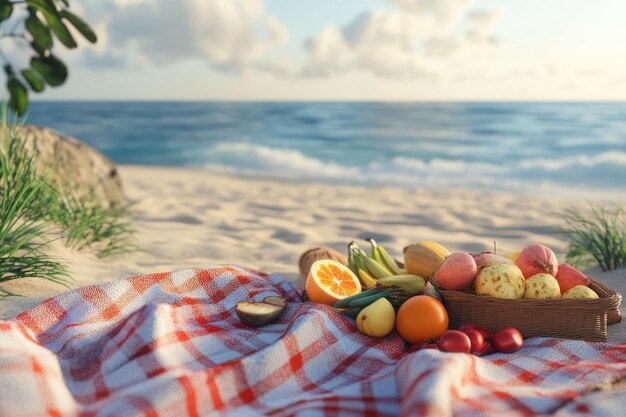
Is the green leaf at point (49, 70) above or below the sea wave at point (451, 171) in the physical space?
above

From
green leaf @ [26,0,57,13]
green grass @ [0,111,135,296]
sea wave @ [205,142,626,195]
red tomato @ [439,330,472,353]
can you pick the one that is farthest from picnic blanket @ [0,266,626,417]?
sea wave @ [205,142,626,195]

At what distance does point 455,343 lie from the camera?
2680 millimetres

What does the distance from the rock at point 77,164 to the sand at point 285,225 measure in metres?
0.36

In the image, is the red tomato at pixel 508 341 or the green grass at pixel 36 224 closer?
the red tomato at pixel 508 341

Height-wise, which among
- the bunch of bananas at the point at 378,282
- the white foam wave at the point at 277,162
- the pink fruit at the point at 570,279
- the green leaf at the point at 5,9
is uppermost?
the green leaf at the point at 5,9

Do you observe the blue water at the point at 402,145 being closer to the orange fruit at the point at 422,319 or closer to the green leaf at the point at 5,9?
the green leaf at the point at 5,9

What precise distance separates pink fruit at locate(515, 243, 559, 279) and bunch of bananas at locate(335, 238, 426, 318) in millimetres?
569

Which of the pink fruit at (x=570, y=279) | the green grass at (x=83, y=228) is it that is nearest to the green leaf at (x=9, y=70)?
the green grass at (x=83, y=228)

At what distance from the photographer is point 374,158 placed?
18391mm

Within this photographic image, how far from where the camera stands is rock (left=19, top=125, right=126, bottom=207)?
5.72m

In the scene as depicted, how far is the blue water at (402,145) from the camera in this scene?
50.0 ft

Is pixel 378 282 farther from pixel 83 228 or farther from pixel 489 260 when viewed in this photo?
pixel 83 228

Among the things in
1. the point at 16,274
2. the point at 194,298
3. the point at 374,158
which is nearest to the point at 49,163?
the point at 16,274

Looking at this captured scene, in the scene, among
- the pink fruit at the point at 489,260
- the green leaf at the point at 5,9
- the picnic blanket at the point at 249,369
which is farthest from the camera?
the green leaf at the point at 5,9
